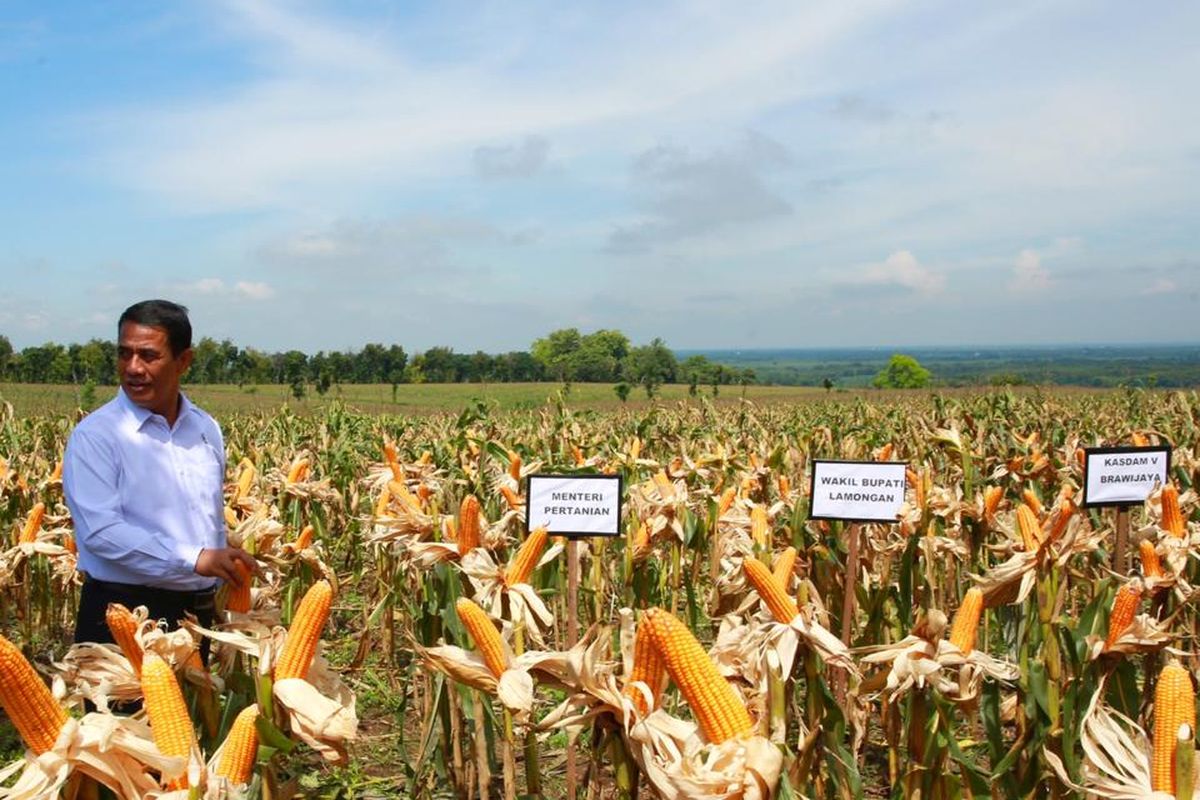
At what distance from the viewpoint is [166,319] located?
3410 millimetres

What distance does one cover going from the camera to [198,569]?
317 cm

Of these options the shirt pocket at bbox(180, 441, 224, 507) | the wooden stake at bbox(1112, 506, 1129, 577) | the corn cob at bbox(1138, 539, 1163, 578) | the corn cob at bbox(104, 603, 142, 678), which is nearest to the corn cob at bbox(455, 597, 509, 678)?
the corn cob at bbox(104, 603, 142, 678)

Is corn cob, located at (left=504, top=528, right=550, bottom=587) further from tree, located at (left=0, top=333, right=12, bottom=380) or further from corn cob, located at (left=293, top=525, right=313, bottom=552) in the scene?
tree, located at (left=0, top=333, right=12, bottom=380)

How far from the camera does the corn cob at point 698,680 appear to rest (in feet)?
6.32

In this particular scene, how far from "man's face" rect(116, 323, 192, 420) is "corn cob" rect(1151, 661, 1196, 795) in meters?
3.29

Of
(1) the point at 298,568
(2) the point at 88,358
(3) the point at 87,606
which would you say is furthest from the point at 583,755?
(2) the point at 88,358

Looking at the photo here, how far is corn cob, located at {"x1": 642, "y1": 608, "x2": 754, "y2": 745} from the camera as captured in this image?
6.32ft

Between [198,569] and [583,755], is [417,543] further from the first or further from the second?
[583,755]

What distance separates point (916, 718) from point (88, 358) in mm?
67305

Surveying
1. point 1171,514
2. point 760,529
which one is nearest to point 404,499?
point 760,529

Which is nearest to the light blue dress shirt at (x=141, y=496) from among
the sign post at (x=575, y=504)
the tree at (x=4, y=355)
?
the sign post at (x=575, y=504)

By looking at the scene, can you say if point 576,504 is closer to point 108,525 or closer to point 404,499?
point 404,499

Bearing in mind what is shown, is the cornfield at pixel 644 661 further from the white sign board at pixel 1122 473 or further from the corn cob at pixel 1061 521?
the white sign board at pixel 1122 473

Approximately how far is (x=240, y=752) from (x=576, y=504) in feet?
7.10
